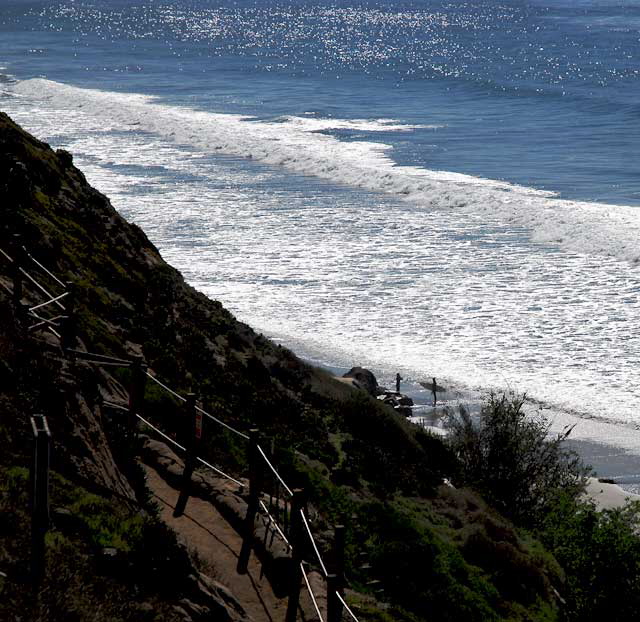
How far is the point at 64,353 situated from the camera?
13672mm

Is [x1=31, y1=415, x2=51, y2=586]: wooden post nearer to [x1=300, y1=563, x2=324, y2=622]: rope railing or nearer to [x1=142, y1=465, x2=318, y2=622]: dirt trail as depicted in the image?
[x1=300, y1=563, x2=324, y2=622]: rope railing

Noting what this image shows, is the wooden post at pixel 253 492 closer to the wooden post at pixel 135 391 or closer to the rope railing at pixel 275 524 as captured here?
the rope railing at pixel 275 524

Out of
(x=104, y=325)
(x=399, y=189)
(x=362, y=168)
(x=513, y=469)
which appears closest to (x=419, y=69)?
(x=362, y=168)

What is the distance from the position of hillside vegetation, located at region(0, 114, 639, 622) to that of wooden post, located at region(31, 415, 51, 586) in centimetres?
30

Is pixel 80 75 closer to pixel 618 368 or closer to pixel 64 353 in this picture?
pixel 618 368

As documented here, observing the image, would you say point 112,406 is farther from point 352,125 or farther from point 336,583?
point 352,125

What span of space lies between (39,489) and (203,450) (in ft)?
25.9

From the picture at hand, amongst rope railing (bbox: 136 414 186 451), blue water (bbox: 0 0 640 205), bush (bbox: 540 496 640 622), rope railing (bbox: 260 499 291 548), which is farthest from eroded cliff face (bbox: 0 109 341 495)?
blue water (bbox: 0 0 640 205)

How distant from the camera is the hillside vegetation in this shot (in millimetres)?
9383

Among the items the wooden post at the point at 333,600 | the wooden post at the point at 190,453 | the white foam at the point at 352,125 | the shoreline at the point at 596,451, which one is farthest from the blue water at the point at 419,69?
the wooden post at the point at 333,600

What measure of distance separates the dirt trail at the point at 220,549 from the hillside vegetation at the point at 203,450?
592 millimetres

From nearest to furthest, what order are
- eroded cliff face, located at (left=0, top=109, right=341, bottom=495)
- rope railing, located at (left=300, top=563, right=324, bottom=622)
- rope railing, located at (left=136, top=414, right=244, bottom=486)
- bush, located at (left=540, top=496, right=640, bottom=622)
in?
rope railing, located at (left=300, top=563, right=324, bottom=622), eroded cliff face, located at (left=0, top=109, right=341, bottom=495), rope railing, located at (left=136, top=414, right=244, bottom=486), bush, located at (left=540, top=496, right=640, bottom=622)

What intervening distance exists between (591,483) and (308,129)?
5685 cm

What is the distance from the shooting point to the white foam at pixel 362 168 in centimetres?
4953
